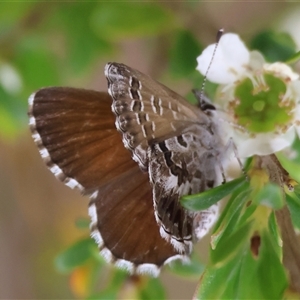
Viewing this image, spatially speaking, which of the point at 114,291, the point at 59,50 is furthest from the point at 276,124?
the point at 59,50

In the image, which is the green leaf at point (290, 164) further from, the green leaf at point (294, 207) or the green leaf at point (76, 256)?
the green leaf at point (76, 256)

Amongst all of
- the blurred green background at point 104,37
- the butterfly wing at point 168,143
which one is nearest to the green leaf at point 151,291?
the blurred green background at point 104,37

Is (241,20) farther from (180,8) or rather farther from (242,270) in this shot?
(242,270)

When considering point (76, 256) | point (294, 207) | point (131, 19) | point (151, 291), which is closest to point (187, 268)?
point (151, 291)

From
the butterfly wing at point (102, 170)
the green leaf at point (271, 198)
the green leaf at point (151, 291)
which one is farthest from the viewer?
the green leaf at point (151, 291)

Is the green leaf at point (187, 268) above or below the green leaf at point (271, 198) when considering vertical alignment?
below

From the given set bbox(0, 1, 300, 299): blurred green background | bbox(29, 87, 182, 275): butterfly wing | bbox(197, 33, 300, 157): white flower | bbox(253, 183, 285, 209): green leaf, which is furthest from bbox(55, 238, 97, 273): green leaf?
bbox(253, 183, 285, 209): green leaf

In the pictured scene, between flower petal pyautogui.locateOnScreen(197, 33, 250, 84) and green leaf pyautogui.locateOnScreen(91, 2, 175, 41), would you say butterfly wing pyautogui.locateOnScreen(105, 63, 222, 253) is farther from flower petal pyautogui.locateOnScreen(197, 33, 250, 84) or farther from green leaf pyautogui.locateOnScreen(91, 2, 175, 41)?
green leaf pyautogui.locateOnScreen(91, 2, 175, 41)
